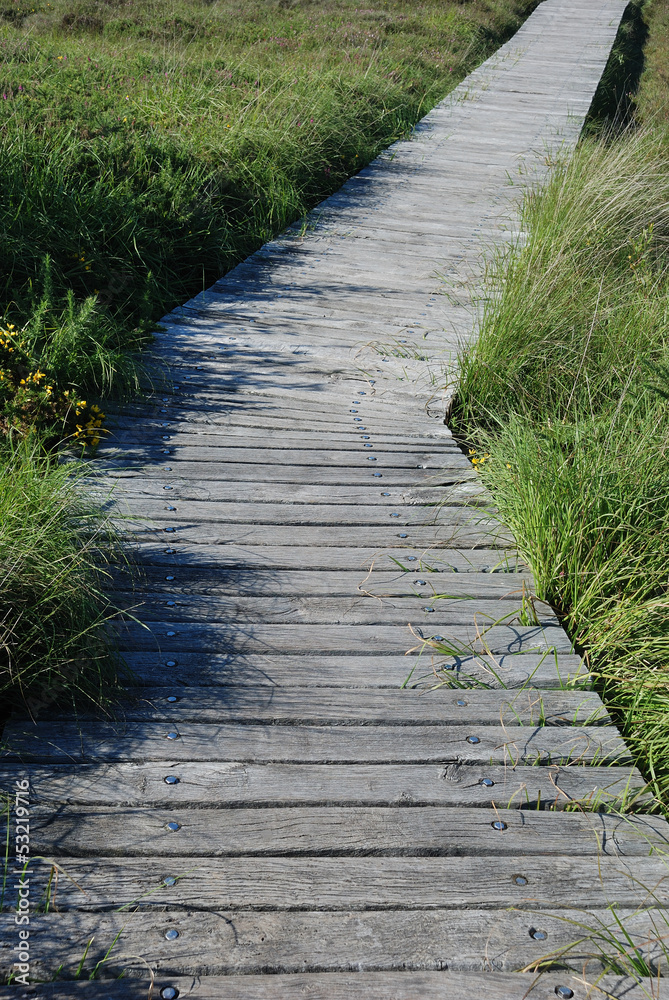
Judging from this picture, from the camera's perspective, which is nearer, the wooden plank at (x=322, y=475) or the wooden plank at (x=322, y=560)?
the wooden plank at (x=322, y=560)

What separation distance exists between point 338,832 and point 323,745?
28cm

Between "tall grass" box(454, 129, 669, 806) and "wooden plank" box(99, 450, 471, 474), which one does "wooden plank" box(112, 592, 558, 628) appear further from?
"wooden plank" box(99, 450, 471, 474)

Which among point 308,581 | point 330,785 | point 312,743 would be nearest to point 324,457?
point 308,581

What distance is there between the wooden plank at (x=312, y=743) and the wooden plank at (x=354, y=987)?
0.55 metres

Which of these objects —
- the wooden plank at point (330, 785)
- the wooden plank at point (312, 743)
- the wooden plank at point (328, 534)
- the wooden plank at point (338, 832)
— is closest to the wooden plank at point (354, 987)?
the wooden plank at point (338, 832)

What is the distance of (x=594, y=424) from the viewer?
3254mm

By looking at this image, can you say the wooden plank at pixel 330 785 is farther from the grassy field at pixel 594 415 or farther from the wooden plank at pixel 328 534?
the wooden plank at pixel 328 534

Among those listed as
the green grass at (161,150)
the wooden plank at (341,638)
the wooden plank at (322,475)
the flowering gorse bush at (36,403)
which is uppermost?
the green grass at (161,150)

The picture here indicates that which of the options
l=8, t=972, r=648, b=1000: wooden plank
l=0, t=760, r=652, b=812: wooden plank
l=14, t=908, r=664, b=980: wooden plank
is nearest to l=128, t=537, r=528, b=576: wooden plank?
l=0, t=760, r=652, b=812: wooden plank

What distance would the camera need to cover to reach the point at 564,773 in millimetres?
2100

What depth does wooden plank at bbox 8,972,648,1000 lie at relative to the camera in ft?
4.97

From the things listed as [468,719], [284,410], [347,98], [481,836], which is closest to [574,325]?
[284,410]

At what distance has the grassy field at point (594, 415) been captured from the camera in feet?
8.45

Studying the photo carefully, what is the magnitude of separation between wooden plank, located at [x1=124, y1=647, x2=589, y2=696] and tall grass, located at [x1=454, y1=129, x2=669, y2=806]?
→ 20 cm
